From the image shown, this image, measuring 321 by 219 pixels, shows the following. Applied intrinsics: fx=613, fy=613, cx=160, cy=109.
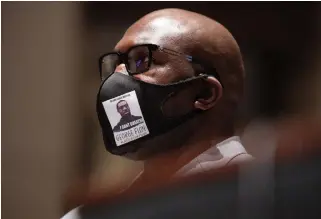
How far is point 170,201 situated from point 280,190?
0.18m

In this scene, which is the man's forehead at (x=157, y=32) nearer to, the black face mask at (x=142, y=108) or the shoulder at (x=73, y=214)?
the black face mask at (x=142, y=108)

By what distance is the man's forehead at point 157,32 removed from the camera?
5.18ft

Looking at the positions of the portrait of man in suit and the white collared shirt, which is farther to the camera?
the portrait of man in suit

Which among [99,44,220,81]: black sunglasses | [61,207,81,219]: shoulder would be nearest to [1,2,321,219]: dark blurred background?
Result: [61,207,81,219]: shoulder

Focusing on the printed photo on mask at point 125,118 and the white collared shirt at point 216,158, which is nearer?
the white collared shirt at point 216,158

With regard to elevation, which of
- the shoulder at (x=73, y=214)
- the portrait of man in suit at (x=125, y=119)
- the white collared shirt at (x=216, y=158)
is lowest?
the shoulder at (x=73, y=214)

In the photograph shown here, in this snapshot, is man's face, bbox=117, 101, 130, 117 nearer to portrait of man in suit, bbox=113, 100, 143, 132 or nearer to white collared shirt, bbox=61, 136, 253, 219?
portrait of man in suit, bbox=113, 100, 143, 132

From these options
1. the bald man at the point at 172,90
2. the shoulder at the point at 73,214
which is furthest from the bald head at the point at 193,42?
the shoulder at the point at 73,214

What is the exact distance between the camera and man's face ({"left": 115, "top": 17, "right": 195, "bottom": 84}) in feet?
5.12

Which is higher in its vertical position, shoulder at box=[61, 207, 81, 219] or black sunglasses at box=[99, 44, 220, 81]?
black sunglasses at box=[99, 44, 220, 81]

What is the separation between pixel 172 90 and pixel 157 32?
0.53 feet

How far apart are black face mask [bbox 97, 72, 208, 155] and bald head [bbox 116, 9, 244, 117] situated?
0.10ft

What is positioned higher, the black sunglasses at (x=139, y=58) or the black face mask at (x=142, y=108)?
the black sunglasses at (x=139, y=58)

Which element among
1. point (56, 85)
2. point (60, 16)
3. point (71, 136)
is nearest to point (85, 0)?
point (60, 16)
